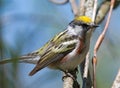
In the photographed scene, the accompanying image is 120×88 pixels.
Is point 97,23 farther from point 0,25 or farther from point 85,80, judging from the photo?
point 0,25

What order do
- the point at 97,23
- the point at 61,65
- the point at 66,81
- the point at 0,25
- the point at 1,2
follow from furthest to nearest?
1. the point at 61,65
2. the point at 97,23
3. the point at 66,81
4. the point at 1,2
5. the point at 0,25

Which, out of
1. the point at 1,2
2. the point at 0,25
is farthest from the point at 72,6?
the point at 0,25

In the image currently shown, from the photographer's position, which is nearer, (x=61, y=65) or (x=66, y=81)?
(x=66, y=81)

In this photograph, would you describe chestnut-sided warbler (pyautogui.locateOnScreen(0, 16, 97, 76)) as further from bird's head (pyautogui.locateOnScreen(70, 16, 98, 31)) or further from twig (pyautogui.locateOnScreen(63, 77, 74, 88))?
twig (pyautogui.locateOnScreen(63, 77, 74, 88))

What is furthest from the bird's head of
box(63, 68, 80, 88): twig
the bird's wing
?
box(63, 68, 80, 88): twig

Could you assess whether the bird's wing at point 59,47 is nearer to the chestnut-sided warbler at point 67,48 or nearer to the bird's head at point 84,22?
the chestnut-sided warbler at point 67,48

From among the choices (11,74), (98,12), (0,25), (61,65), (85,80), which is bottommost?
(61,65)

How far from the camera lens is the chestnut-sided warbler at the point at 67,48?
254cm

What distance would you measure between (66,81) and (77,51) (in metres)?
0.48

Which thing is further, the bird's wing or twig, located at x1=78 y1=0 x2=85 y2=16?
the bird's wing

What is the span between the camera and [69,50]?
2.76 m

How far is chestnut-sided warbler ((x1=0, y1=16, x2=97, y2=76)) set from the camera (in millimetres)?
2545

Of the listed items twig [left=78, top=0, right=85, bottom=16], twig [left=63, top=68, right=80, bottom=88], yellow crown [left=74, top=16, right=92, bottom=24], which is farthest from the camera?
twig [left=78, top=0, right=85, bottom=16]

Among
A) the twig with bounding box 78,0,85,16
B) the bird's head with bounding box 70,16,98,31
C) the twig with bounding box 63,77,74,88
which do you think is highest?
the twig with bounding box 78,0,85,16
